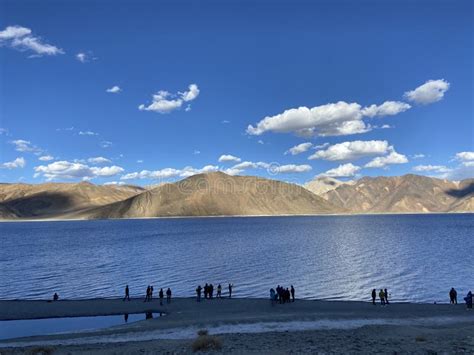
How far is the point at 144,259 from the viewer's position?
68.1m

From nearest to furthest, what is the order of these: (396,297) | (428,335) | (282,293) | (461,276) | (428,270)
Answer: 1. (428,335)
2. (282,293)
3. (396,297)
4. (461,276)
5. (428,270)

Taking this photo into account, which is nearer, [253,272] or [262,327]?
[262,327]

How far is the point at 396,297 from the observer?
36.4m

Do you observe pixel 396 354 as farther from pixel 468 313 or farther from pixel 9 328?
pixel 9 328

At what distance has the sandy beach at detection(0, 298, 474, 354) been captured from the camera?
1798 cm

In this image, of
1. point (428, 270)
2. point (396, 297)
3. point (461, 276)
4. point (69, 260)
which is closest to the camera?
point (396, 297)

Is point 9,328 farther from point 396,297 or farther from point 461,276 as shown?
point 461,276

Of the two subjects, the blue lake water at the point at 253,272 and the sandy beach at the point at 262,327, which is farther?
the blue lake water at the point at 253,272

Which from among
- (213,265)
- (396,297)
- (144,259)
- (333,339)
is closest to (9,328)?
(333,339)

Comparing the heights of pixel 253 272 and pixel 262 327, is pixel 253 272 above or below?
above

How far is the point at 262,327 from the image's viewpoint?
2416 centimetres

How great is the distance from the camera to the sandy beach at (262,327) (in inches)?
708

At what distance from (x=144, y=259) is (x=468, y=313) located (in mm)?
49943

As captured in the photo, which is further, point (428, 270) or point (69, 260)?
point (69, 260)
